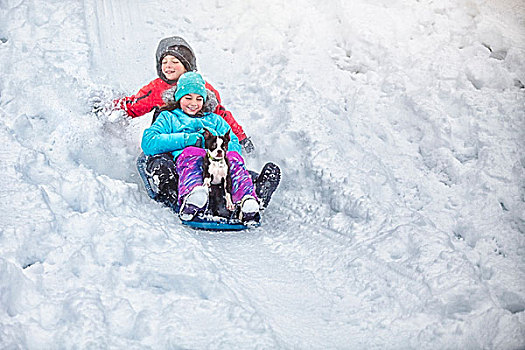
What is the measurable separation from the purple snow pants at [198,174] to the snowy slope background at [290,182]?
0.90 ft

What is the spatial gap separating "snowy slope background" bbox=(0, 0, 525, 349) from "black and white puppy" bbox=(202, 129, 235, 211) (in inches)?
14.6

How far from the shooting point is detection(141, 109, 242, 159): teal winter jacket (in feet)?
14.3

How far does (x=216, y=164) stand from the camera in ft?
13.3

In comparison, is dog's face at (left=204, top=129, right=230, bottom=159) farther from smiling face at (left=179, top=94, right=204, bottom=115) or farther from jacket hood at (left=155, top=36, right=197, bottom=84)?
jacket hood at (left=155, top=36, right=197, bottom=84)

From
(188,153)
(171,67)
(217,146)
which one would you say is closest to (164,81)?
(171,67)

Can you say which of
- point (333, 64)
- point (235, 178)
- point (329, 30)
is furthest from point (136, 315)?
point (329, 30)

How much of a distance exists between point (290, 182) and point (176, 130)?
3.63ft

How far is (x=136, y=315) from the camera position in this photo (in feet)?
8.50

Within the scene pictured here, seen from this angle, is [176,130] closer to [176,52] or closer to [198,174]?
[198,174]

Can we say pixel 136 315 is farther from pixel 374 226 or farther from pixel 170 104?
pixel 170 104

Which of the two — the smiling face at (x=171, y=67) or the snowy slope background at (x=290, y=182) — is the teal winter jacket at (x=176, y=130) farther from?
the smiling face at (x=171, y=67)

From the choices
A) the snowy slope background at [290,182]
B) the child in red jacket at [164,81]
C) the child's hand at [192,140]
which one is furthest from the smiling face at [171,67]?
the child's hand at [192,140]

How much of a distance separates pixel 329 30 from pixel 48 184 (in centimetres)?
394

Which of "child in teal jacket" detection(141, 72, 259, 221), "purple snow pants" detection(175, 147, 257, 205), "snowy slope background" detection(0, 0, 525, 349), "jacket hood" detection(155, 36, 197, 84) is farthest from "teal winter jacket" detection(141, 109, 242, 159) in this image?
"jacket hood" detection(155, 36, 197, 84)
